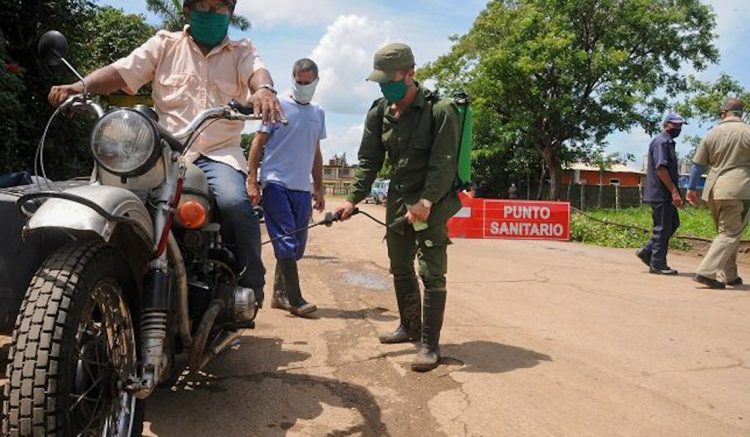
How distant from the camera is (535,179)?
35875 mm

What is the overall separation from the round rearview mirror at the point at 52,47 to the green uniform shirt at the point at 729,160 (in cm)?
683

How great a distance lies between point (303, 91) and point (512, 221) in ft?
29.4

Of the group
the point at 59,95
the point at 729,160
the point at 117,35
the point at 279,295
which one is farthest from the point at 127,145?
the point at 117,35

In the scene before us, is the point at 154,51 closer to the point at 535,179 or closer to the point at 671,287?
the point at 671,287

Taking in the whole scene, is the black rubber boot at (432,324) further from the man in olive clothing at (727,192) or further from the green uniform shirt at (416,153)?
the man in olive clothing at (727,192)

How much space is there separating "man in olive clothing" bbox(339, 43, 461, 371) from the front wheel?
194 cm

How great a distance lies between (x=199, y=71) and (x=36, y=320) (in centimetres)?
192

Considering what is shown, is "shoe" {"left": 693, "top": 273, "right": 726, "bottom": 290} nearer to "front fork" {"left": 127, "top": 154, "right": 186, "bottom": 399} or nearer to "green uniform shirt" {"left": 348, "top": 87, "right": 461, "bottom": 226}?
"green uniform shirt" {"left": 348, "top": 87, "right": 461, "bottom": 226}

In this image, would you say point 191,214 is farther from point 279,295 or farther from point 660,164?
point 660,164

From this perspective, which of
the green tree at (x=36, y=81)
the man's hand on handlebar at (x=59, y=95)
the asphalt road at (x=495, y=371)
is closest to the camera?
the man's hand on handlebar at (x=59, y=95)

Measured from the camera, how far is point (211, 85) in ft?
11.6

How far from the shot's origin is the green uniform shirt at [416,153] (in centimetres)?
393

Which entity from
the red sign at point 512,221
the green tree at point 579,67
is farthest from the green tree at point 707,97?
the red sign at point 512,221

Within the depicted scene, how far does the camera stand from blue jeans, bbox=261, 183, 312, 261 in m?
5.12
